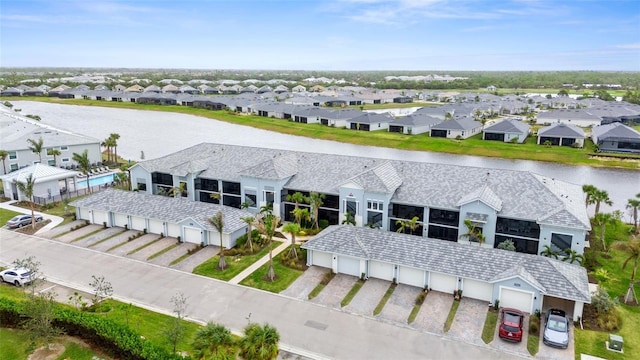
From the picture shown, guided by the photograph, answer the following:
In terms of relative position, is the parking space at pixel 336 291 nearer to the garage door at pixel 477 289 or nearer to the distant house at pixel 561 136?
the garage door at pixel 477 289

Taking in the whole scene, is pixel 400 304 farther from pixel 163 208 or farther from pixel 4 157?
pixel 4 157

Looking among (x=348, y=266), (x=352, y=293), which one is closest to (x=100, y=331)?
(x=352, y=293)

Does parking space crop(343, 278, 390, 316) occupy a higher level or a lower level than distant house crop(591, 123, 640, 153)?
lower

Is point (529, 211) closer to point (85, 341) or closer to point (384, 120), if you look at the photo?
point (85, 341)

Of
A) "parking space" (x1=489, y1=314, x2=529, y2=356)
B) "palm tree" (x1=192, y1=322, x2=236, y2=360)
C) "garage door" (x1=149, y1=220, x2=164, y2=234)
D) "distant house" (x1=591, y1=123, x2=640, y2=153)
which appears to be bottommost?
"parking space" (x1=489, y1=314, x2=529, y2=356)

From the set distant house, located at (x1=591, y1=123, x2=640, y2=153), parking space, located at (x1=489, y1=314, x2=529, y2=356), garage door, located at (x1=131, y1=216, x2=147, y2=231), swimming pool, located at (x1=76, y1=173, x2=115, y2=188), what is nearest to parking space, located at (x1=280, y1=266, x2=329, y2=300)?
Answer: parking space, located at (x1=489, y1=314, x2=529, y2=356)

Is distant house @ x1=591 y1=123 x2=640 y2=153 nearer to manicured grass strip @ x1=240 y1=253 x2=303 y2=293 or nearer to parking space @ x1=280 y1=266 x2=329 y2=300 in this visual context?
parking space @ x1=280 y1=266 x2=329 y2=300
